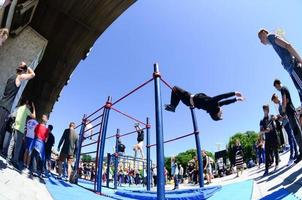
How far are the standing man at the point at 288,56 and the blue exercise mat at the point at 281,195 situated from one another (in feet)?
5.25

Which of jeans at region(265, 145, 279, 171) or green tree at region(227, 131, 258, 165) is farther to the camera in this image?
green tree at region(227, 131, 258, 165)

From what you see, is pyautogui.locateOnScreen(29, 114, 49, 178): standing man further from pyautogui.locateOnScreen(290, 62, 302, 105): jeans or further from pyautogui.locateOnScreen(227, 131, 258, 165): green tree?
pyautogui.locateOnScreen(227, 131, 258, 165): green tree

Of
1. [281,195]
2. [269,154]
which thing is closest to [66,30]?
[269,154]

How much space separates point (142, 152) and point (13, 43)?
6575 mm

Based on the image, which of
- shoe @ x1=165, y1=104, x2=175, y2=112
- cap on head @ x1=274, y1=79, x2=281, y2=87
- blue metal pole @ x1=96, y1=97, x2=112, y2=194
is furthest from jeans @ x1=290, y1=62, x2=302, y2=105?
blue metal pole @ x1=96, y1=97, x2=112, y2=194

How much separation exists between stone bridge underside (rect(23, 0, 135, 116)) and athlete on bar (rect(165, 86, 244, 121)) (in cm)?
585

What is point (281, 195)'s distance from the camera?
3.25m

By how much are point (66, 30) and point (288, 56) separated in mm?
8979

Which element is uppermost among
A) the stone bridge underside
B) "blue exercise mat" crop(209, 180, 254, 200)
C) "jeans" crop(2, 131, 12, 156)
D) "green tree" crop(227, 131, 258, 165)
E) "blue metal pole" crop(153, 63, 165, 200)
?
"green tree" crop(227, 131, 258, 165)

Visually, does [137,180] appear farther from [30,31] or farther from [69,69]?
[30,31]

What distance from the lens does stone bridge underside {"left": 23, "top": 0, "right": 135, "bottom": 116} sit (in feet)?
30.3

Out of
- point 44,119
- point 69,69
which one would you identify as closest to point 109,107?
point 44,119

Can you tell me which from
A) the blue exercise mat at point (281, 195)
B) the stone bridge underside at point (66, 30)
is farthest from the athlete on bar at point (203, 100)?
the stone bridge underside at point (66, 30)

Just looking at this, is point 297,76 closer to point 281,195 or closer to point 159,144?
point 281,195
